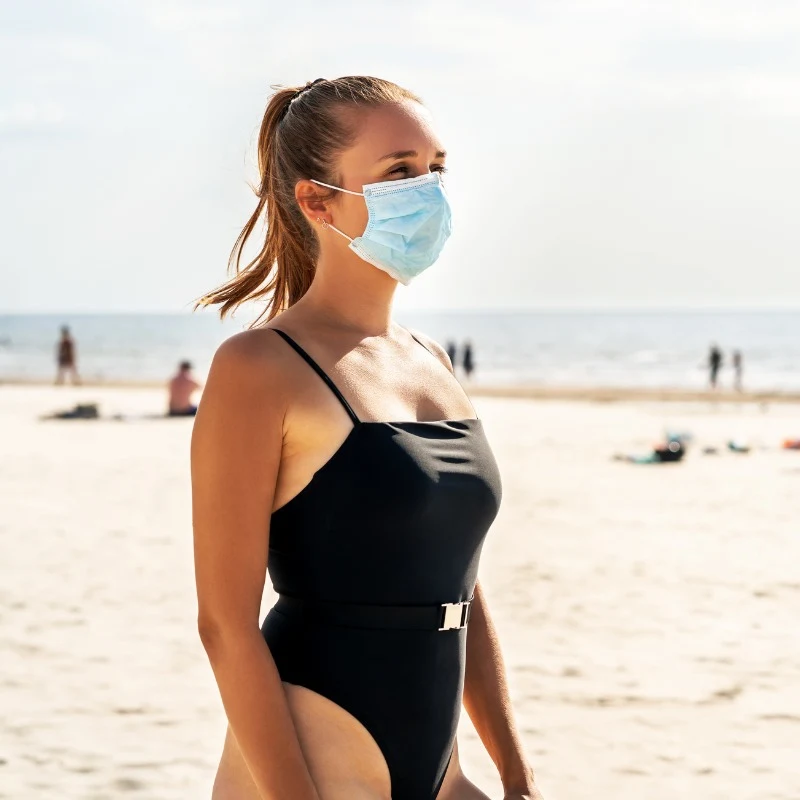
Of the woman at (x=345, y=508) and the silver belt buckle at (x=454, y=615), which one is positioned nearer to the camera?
the woman at (x=345, y=508)

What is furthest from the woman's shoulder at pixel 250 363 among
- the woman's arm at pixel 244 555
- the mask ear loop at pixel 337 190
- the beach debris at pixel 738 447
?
the beach debris at pixel 738 447

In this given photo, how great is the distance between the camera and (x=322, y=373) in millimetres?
1912

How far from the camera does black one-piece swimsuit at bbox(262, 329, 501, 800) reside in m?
1.85

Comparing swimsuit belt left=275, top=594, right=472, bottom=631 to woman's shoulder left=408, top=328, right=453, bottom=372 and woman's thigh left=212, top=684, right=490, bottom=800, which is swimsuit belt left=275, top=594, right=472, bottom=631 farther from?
woman's shoulder left=408, top=328, right=453, bottom=372

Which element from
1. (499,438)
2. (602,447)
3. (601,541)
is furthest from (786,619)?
(499,438)

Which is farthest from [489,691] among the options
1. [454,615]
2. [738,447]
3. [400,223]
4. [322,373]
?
[738,447]

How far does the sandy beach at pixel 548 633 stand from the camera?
5117 mm

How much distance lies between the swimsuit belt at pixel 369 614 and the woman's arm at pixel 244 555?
0.11 metres

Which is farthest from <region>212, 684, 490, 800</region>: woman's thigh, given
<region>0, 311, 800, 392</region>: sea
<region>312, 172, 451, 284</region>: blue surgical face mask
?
<region>0, 311, 800, 392</region>: sea

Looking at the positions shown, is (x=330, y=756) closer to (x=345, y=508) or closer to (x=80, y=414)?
(x=345, y=508)

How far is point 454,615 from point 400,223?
0.70 m

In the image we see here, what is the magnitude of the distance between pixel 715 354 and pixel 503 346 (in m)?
54.1

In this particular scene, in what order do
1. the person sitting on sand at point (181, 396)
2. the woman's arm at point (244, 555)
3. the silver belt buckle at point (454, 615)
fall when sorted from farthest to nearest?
the person sitting on sand at point (181, 396)
the silver belt buckle at point (454, 615)
the woman's arm at point (244, 555)

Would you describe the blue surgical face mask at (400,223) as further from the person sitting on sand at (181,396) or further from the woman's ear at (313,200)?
the person sitting on sand at (181,396)
